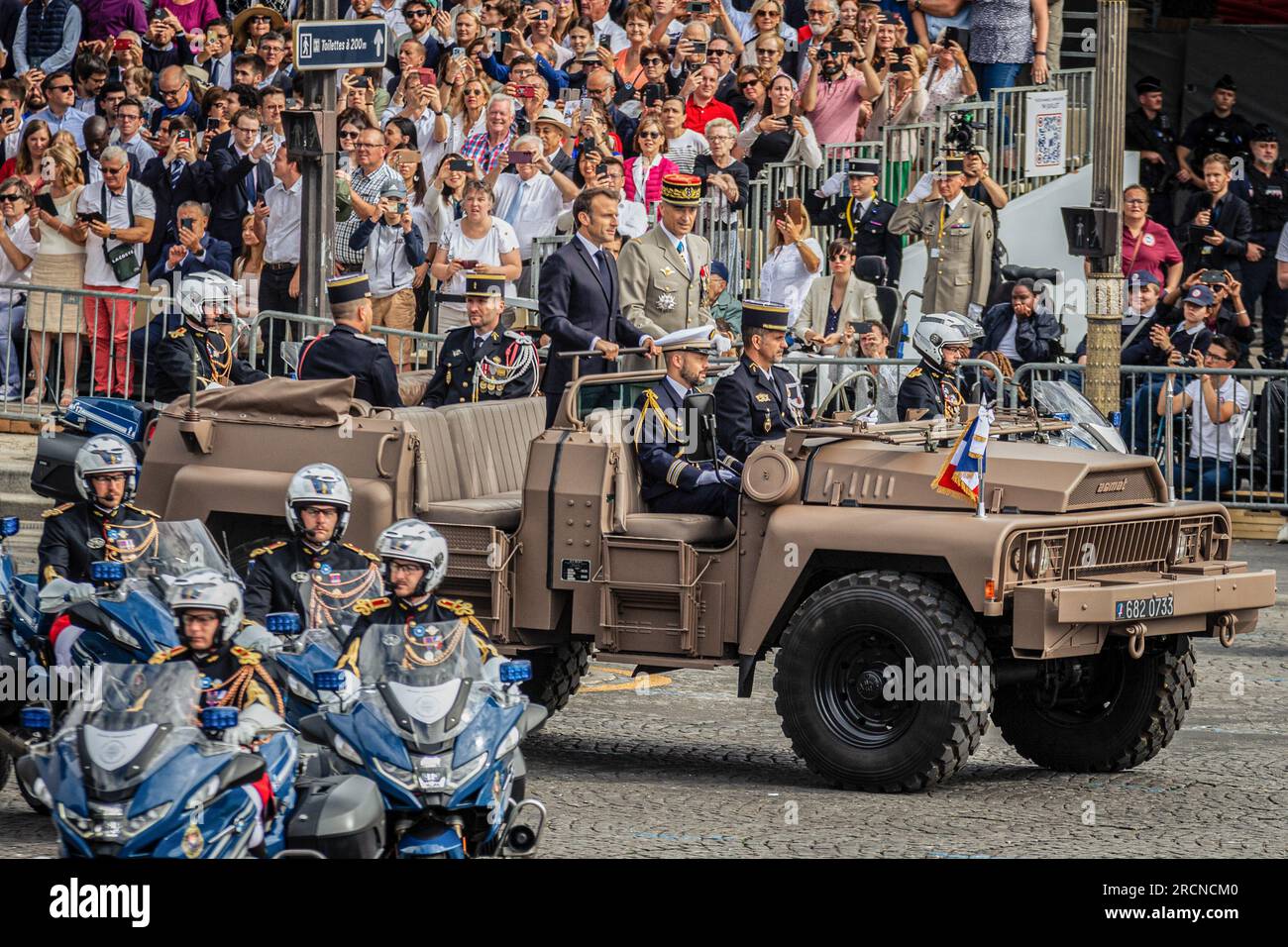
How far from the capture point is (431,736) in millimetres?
7793

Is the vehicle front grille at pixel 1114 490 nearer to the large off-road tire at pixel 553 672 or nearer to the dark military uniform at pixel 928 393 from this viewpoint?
the dark military uniform at pixel 928 393

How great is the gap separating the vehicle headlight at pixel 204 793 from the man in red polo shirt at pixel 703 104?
1300 centimetres

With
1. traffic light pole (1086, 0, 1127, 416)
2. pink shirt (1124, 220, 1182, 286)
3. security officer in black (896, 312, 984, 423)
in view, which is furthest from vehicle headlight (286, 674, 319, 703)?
pink shirt (1124, 220, 1182, 286)

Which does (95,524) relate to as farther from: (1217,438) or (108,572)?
(1217,438)

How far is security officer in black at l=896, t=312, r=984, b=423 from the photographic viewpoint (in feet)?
38.5

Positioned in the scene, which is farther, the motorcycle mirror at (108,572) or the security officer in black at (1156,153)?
the security officer in black at (1156,153)

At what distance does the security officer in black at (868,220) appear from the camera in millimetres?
18688

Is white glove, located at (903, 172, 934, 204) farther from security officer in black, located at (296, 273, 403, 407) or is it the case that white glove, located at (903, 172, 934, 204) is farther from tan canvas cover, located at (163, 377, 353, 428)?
tan canvas cover, located at (163, 377, 353, 428)

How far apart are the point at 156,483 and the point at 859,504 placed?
3531 mm

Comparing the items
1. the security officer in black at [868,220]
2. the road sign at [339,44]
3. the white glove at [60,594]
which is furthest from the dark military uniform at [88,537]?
the security officer in black at [868,220]

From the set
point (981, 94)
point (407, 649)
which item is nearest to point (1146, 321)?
point (981, 94)

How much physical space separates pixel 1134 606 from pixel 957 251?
8829mm

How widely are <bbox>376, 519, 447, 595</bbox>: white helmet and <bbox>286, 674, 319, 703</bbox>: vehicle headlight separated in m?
0.55

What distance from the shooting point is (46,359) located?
17.8 metres
